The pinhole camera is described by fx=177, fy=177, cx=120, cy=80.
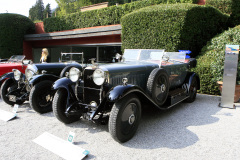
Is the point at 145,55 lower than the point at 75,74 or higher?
higher

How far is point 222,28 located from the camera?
9375 millimetres

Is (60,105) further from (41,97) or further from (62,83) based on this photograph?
(41,97)

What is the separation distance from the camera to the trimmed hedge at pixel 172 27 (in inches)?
279

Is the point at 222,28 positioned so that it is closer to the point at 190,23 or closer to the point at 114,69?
the point at 190,23

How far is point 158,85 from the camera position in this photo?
361 cm

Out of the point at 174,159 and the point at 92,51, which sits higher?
the point at 92,51

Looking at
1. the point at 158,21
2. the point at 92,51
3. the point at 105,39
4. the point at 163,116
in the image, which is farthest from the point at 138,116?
the point at 92,51

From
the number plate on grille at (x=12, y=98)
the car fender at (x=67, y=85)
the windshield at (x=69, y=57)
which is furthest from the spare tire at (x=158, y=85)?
the number plate on grille at (x=12, y=98)

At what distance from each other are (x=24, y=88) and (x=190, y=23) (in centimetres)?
651

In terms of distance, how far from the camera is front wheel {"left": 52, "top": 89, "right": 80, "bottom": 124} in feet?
10.7

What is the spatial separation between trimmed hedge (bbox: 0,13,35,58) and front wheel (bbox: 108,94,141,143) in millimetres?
15068

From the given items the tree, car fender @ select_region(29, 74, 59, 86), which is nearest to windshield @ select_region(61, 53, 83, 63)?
car fender @ select_region(29, 74, 59, 86)

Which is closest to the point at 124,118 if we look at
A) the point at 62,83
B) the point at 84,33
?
the point at 62,83

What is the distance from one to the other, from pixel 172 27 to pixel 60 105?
18.5 ft
